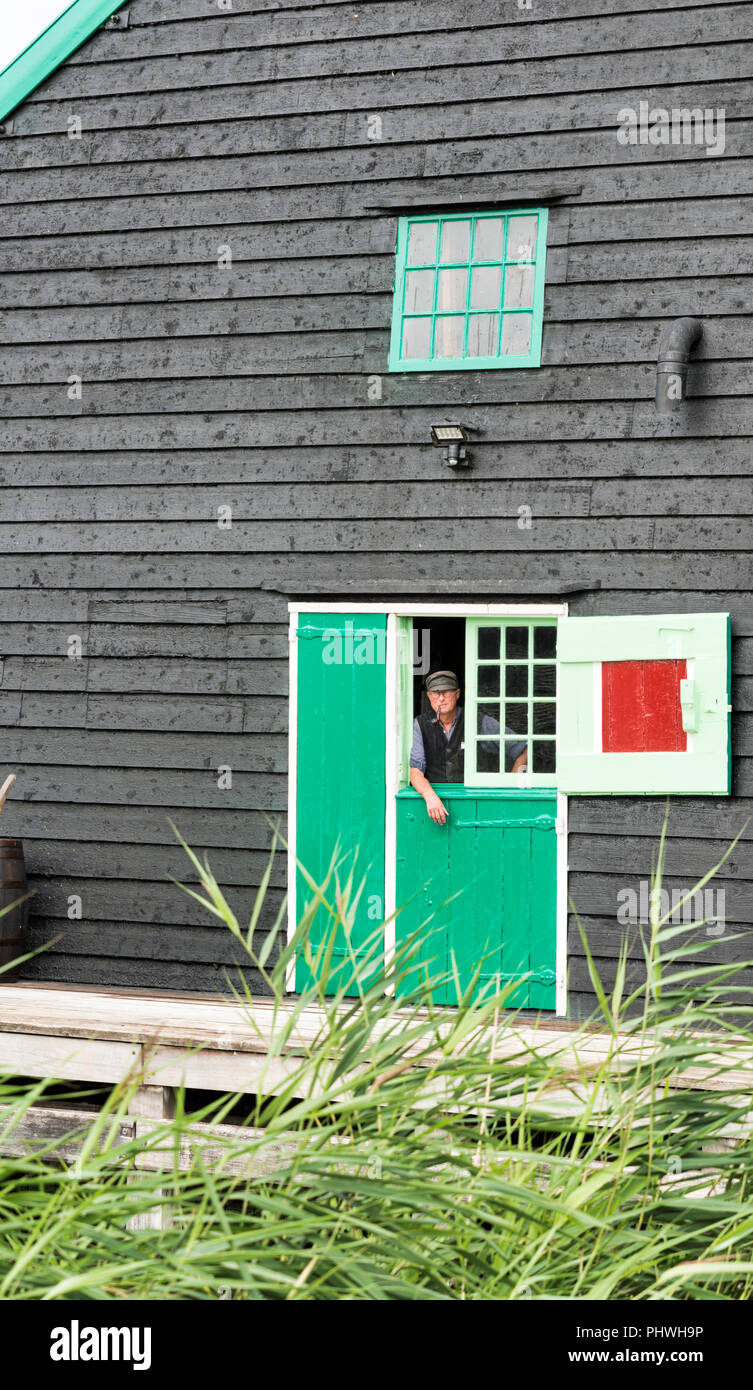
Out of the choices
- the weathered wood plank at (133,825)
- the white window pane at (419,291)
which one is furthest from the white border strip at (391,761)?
the white window pane at (419,291)

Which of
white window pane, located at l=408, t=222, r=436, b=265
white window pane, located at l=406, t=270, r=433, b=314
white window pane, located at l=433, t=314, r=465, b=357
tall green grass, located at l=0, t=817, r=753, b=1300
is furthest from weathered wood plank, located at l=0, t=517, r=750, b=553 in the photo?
tall green grass, located at l=0, t=817, r=753, b=1300

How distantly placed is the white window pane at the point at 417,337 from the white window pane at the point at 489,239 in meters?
0.38

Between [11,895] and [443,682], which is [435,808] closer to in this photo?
[443,682]

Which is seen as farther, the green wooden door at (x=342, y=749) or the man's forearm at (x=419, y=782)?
the green wooden door at (x=342, y=749)

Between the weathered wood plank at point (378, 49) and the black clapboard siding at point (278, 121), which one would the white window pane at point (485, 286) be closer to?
the black clapboard siding at point (278, 121)

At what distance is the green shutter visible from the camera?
6383mm

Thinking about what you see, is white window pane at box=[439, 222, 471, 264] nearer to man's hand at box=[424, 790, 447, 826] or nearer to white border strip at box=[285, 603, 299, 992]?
white border strip at box=[285, 603, 299, 992]

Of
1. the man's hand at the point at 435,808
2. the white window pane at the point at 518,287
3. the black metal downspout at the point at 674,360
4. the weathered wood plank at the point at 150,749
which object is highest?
the white window pane at the point at 518,287

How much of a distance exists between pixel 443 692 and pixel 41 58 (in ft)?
12.3

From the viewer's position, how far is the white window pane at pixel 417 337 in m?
6.91

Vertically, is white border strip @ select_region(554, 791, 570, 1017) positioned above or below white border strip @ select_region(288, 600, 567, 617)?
below

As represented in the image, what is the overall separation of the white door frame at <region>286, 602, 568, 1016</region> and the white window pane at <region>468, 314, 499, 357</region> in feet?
3.78

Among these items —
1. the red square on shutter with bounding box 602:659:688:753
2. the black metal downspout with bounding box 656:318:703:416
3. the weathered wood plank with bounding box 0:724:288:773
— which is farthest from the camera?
the weathered wood plank with bounding box 0:724:288:773

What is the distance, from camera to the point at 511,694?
6867 mm
